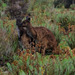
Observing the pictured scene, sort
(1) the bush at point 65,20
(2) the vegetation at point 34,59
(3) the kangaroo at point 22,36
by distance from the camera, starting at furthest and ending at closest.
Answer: (1) the bush at point 65,20 < (3) the kangaroo at point 22,36 < (2) the vegetation at point 34,59

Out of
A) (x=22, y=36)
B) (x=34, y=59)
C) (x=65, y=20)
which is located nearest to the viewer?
(x=34, y=59)

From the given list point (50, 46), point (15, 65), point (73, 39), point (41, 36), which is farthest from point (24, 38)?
point (73, 39)

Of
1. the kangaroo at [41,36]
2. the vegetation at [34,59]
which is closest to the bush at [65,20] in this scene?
the vegetation at [34,59]

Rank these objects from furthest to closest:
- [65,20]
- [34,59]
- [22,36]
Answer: [65,20]
[22,36]
[34,59]

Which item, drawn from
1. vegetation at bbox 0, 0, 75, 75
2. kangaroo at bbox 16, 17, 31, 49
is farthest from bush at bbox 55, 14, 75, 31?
kangaroo at bbox 16, 17, 31, 49

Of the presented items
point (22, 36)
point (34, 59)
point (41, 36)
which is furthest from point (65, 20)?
point (34, 59)

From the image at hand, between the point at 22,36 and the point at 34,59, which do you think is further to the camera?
the point at 22,36

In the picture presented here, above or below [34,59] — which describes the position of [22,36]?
above

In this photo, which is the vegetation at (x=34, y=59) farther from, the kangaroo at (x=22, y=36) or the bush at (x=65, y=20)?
the bush at (x=65, y=20)

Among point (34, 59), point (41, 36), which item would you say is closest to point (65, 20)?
point (41, 36)

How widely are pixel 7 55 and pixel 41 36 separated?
43.6 inches

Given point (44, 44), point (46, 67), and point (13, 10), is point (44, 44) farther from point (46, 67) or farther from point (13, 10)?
point (13, 10)

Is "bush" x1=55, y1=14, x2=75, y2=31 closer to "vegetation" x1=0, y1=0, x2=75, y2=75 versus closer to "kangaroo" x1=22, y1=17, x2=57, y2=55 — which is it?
"vegetation" x1=0, y1=0, x2=75, y2=75

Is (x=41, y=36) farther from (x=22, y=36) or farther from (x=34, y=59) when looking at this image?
(x=34, y=59)
